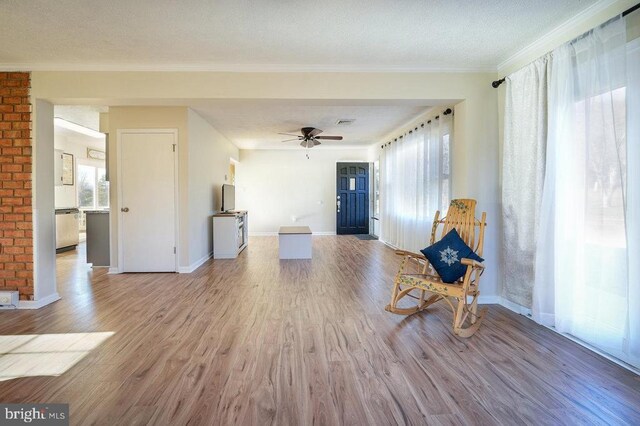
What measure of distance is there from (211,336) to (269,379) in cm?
83

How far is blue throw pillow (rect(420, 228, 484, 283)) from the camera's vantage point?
2752mm

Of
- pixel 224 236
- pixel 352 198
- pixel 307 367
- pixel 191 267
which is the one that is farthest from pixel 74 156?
pixel 307 367

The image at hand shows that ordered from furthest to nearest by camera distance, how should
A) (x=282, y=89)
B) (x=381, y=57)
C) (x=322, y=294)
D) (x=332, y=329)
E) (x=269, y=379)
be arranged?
(x=322, y=294) < (x=282, y=89) < (x=381, y=57) < (x=332, y=329) < (x=269, y=379)

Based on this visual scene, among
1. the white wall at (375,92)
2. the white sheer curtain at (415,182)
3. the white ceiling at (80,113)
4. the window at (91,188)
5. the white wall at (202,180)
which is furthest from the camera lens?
the window at (91,188)

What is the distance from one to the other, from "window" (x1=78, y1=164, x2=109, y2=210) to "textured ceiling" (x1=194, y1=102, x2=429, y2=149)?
378 cm

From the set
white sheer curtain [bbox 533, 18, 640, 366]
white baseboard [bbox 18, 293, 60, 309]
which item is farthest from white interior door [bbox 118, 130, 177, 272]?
white sheer curtain [bbox 533, 18, 640, 366]

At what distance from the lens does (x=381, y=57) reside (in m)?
3.11

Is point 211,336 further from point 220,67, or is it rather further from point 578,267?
point 578,267

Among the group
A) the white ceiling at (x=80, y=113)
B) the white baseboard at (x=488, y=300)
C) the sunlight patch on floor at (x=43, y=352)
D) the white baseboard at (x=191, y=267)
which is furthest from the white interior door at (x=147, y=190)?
the white baseboard at (x=488, y=300)

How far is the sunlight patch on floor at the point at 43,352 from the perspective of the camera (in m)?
2.01

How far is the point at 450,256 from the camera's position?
9.21 feet

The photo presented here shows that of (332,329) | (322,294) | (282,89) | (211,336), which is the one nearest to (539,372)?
(332,329)

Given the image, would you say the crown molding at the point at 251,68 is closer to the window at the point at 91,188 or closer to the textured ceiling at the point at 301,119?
the textured ceiling at the point at 301,119

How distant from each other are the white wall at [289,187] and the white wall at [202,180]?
2.23m
